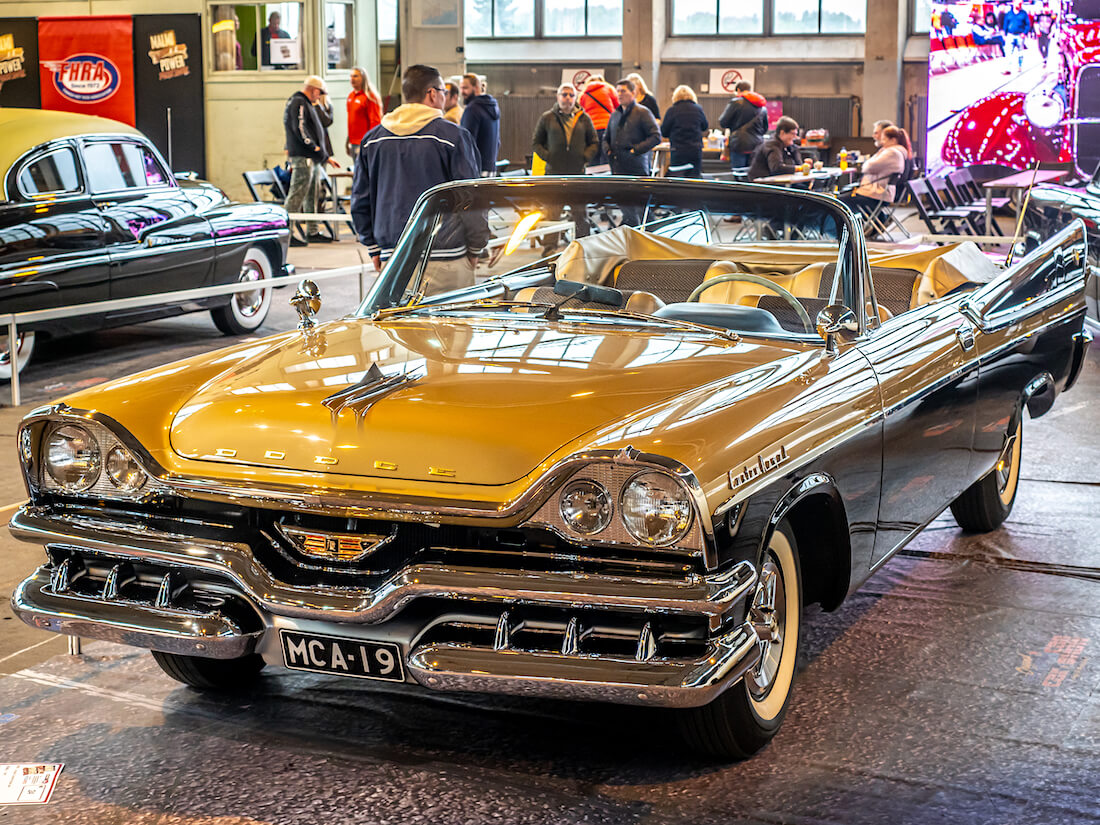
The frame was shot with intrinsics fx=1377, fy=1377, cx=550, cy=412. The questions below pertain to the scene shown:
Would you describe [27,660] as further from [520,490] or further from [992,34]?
[992,34]

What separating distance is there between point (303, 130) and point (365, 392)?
14.0 meters

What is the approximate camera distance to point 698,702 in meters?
2.92

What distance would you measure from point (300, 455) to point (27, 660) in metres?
1.58

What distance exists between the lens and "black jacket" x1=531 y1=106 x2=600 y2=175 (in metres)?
15.4

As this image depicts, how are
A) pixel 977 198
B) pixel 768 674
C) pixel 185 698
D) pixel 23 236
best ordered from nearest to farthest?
pixel 768 674
pixel 185 698
pixel 23 236
pixel 977 198

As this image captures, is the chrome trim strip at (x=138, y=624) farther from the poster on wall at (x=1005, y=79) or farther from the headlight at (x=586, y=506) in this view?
the poster on wall at (x=1005, y=79)

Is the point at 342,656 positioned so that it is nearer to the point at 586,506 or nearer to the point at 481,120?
the point at 586,506

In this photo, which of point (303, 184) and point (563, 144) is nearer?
point (563, 144)

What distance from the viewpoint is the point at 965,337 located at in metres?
4.62

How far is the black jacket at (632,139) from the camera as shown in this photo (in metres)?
15.4

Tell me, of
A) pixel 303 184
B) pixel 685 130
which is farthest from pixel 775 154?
pixel 303 184

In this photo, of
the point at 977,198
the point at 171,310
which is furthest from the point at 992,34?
the point at 171,310

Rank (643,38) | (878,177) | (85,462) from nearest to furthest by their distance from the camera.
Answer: (85,462)
(878,177)
(643,38)

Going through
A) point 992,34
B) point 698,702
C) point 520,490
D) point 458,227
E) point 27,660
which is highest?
point 992,34
